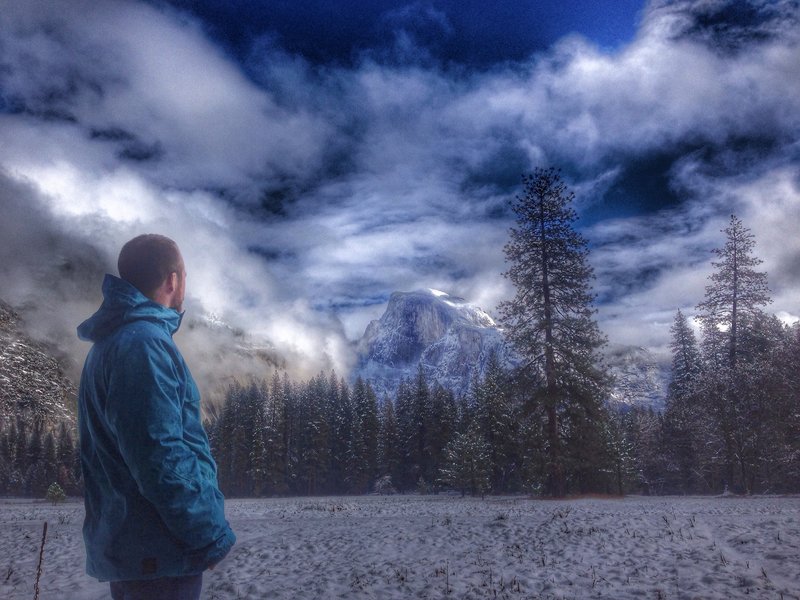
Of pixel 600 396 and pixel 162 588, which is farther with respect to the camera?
pixel 600 396

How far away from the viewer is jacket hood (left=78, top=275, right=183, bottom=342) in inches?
102

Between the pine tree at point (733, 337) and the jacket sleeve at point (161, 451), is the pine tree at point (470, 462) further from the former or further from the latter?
the jacket sleeve at point (161, 451)

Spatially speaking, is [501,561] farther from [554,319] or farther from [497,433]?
[497,433]

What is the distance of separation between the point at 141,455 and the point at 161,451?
9cm

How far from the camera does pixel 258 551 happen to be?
10609mm

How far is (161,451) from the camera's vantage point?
2281mm

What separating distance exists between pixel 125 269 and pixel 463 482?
3564 cm

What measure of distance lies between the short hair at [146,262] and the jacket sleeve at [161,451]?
1.64ft

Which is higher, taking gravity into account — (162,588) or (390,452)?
(162,588)

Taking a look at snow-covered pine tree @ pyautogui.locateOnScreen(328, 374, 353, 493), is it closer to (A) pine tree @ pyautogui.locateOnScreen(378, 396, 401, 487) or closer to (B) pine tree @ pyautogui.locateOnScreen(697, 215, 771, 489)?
(A) pine tree @ pyautogui.locateOnScreen(378, 396, 401, 487)

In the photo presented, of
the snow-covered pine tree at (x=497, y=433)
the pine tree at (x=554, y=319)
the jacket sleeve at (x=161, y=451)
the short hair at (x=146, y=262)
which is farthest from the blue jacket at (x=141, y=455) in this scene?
the snow-covered pine tree at (x=497, y=433)

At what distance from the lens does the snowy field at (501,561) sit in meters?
7.44

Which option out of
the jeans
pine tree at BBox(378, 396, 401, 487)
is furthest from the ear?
pine tree at BBox(378, 396, 401, 487)

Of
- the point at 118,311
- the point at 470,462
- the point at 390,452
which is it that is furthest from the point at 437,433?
the point at 118,311
